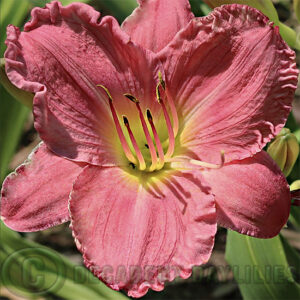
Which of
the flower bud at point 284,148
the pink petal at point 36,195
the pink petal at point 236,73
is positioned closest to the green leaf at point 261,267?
the flower bud at point 284,148

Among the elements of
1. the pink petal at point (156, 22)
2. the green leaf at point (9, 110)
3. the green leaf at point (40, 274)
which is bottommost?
the green leaf at point (40, 274)

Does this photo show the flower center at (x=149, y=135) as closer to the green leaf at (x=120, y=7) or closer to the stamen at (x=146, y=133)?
the stamen at (x=146, y=133)

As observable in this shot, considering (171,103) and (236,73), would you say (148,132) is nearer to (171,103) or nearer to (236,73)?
(171,103)

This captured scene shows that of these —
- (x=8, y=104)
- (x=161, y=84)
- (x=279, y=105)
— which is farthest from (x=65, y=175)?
(x=8, y=104)

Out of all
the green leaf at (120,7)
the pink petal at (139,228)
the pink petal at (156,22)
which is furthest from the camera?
the green leaf at (120,7)

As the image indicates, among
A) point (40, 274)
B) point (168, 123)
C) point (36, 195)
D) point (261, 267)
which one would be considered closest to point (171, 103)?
point (168, 123)

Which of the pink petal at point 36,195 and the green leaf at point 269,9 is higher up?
the green leaf at point 269,9

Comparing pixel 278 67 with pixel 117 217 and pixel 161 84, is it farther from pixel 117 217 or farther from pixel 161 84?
pixel 117 217

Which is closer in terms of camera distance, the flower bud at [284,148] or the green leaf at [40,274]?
the flower bud at [284,148]
